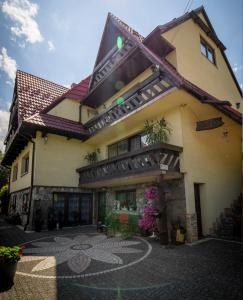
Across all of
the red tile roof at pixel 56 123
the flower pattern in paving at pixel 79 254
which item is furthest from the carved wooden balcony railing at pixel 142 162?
the red tile roof at pixel 56 123

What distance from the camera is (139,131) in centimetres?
1185

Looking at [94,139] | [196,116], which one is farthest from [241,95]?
[94,139]

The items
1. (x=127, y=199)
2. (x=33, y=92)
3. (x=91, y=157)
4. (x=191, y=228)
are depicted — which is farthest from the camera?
(x=33, y=92)

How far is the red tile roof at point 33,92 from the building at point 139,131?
8 centimetres

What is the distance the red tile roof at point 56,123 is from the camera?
12609 mm

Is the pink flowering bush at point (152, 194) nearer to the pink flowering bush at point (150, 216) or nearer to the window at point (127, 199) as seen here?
the pink flowering bush at point (150, 216)

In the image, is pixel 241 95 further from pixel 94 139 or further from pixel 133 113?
pixel 94 139

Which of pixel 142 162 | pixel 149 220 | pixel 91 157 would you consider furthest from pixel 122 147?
pixel 149 220

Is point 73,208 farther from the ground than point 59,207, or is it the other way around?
point 59,207

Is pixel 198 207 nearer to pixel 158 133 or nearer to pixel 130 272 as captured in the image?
pixel 158 133

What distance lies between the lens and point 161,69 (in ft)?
28.3

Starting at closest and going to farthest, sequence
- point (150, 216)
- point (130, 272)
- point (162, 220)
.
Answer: point (130, 272), point (162, 220), point (150, 216)

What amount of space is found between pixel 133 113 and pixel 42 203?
7615mm

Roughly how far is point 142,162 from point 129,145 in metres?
3.59
